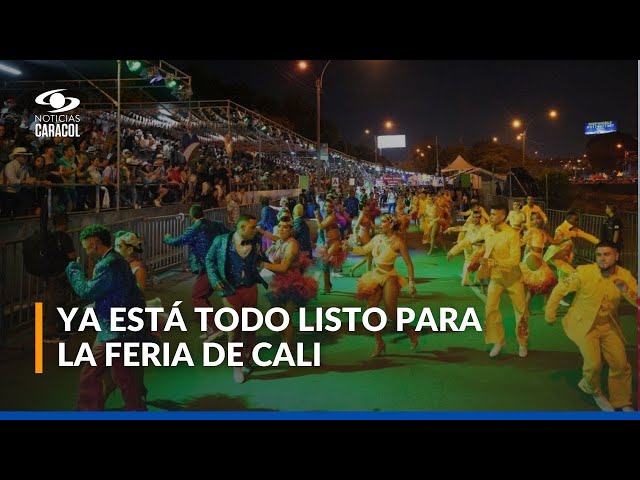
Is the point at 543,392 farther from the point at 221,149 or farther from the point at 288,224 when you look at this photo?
the point at 221,149

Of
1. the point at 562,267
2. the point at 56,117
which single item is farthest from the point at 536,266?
the point at 56,117

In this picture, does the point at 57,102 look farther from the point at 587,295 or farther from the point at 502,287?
the point at 587,295

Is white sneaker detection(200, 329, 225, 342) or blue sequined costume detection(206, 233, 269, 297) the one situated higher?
blue sequined costume detection(206, 233, 269, 297)

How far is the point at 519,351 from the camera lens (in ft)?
26.4

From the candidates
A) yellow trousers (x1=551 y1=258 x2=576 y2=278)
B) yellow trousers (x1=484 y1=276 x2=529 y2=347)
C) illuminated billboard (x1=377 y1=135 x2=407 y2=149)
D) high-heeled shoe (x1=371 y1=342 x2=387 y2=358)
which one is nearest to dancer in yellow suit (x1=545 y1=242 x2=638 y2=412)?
yellow trousers (x1=484 y1=276 x2=529 y2=347)

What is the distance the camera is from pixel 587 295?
21.7 ft

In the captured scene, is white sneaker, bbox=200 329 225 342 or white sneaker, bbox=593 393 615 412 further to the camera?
white sneaker, bbox=200 329 225 342

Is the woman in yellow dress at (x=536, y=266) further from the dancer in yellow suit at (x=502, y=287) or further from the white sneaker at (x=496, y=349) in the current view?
the white sneaker at (x=496, y=349)

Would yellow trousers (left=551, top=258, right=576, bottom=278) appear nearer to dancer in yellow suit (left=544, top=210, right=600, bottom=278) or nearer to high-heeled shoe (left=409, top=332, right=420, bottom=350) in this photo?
dancer in yellow suit (left=544, top=210, right=600, bottom=278)

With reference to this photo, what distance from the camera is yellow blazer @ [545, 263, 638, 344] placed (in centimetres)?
655

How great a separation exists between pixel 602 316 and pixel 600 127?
4473 mm

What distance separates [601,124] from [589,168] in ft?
41.0

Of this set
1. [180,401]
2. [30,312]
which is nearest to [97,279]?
[180,401]

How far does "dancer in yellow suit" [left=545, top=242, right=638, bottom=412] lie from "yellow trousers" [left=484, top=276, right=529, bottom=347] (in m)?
1.23
